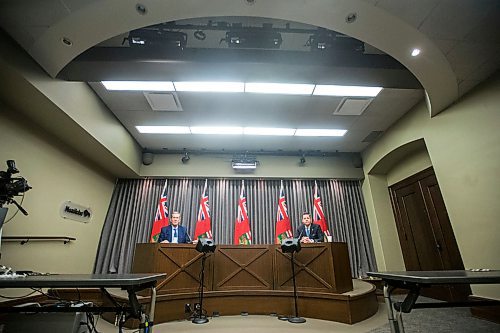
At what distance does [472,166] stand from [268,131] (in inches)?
142

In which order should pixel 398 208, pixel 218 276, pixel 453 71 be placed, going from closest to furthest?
pixel 453 71 < pixel 218 276 < pixel 398 208

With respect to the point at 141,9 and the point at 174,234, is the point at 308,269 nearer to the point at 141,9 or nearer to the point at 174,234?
the point at 174,234

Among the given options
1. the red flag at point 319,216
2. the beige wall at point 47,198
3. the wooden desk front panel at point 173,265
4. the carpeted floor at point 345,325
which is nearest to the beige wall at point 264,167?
the red flag at point 319,216

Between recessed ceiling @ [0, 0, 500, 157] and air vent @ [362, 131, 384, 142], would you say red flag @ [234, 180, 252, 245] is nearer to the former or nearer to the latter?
recessed ceiling @ [0, 0, 500, 157]

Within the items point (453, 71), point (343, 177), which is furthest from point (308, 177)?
point (453, 71)

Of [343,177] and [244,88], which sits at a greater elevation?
[244,88]

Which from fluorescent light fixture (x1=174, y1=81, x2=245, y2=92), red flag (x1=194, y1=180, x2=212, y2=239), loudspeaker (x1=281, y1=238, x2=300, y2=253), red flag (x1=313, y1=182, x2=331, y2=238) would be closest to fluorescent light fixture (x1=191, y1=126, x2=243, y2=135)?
fluorescent light fixture (x1=174, y1=81, x2=245, y2=92)

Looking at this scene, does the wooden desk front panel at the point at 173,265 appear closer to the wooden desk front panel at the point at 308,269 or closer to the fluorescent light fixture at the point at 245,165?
the wooden desk front panel at the point at 308,269

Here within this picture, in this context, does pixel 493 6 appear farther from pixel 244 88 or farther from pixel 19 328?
pixel 19 328

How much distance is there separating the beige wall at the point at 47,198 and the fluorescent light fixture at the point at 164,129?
4.50 ft

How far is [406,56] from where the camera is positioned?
2.83 m

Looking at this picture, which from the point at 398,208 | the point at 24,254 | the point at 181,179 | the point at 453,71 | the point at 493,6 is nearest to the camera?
the point at 493,6

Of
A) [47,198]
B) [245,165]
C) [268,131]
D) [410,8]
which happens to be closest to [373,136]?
[268,131]

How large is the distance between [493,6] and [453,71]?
33.6 inches
